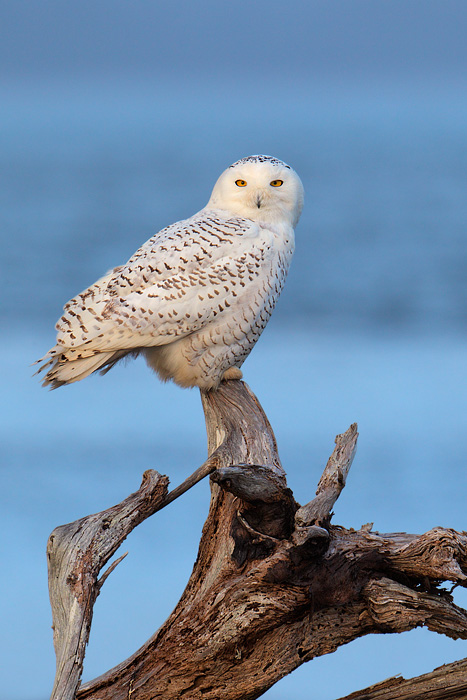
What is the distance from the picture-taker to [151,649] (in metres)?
3.39

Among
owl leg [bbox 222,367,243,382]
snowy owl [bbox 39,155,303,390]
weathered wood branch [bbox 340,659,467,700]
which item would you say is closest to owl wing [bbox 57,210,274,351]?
snowy owl [bbox 39,155,303,390]

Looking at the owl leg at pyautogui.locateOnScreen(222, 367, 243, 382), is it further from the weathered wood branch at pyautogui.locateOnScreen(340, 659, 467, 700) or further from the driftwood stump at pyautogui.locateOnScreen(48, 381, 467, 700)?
the weathered wood branch at pyautogui.locateOnScreen(340, 659, 467, 700)

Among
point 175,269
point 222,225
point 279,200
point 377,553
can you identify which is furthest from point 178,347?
point 377,553

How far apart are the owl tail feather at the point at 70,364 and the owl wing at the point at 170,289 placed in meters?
0.06

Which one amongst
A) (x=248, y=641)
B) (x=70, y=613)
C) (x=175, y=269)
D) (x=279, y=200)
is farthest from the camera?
(x=279, y=200)

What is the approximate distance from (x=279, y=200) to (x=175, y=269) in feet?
2.29

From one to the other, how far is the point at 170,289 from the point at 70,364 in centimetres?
56

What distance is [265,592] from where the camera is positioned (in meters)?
3.21

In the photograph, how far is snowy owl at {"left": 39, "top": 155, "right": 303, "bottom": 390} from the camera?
3.86 meters

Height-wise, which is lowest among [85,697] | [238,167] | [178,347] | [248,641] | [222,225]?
[85,697]

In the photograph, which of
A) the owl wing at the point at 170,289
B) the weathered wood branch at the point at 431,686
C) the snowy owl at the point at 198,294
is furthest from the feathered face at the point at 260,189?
the weathered wood branch at the point at 431,686

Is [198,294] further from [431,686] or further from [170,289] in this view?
[431,686]

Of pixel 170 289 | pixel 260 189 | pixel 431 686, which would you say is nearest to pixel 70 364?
pixel 170 289

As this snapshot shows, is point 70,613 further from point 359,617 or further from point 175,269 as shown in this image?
point 175,269
